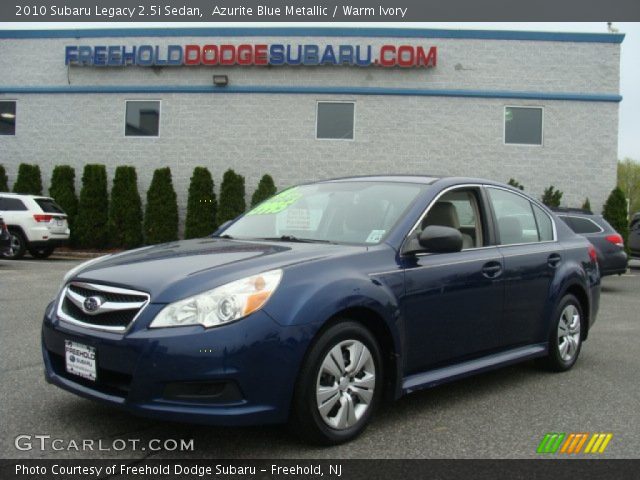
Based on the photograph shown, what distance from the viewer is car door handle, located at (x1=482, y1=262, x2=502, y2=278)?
4.84 metres

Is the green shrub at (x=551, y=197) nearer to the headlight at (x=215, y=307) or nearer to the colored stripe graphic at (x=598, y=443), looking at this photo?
the colored stripe graphic at (x=598, y=443)

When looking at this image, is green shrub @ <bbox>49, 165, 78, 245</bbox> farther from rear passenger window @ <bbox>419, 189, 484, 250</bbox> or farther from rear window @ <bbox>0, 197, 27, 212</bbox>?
rear passenger window @ <bbox>419, 189, 484, 250</bbox>

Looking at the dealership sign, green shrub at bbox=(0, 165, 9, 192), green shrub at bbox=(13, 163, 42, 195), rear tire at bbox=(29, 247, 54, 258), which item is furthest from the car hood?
green shrub at bbox=(0, 165, 9, 192)

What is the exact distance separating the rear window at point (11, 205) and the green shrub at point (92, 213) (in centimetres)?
294

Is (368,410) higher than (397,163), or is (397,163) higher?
(397,163)

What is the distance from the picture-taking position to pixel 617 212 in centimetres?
1853

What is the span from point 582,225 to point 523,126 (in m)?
7.30

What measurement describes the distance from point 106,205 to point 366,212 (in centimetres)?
1647

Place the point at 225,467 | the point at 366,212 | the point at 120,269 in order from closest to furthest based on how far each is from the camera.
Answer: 1. the point at 225,467
2. the point at 120,269
3. the point at 366,212

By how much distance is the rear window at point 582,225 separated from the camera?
1276cm

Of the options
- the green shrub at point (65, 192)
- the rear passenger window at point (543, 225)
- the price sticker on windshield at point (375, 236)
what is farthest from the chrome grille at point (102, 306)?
the green shrub at point (65, 192)

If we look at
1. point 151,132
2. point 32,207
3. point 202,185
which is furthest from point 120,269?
point 151,132

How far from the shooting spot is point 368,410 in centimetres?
396

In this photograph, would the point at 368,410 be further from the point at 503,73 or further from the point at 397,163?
the point at 503,73
